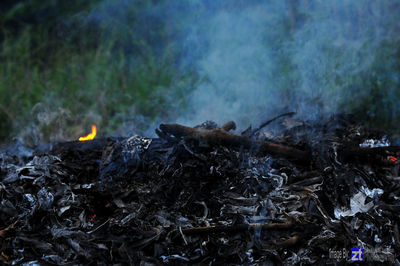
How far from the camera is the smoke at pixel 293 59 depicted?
3.17m

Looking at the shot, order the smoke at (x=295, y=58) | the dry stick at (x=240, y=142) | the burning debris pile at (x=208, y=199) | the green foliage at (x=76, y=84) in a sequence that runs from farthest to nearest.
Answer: the green foliage at (x=76, y=84)
the smoke at (x=295, y=58)
the dry stick at (x=240, y=142)
the burning debris pile at (x=208, y=199)

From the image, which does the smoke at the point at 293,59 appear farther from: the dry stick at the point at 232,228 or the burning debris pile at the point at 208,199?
the dry stick at the point at 232,228

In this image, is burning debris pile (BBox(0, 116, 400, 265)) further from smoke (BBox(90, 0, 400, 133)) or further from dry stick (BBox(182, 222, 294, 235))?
smoke (BBox(90, 0, 400, 133))

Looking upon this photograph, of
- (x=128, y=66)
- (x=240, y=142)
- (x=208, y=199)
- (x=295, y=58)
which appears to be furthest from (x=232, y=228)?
(x=128, y=66)

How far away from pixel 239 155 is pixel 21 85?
13.0 feet

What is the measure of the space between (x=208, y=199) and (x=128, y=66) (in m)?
3.60

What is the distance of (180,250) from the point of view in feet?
5.67

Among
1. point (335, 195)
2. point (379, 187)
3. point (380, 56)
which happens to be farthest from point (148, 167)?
point (380, 56)

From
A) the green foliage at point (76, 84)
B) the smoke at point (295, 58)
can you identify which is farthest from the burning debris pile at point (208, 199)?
the green foliage at point (76, 84)

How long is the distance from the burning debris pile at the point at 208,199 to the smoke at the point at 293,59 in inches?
22.3

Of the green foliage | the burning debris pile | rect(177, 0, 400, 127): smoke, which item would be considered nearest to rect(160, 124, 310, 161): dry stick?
the burning debris pile

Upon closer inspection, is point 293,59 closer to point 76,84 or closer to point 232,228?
point 232,228

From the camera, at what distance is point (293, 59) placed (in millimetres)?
3268

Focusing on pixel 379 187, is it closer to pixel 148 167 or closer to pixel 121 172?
pixel 148 167
